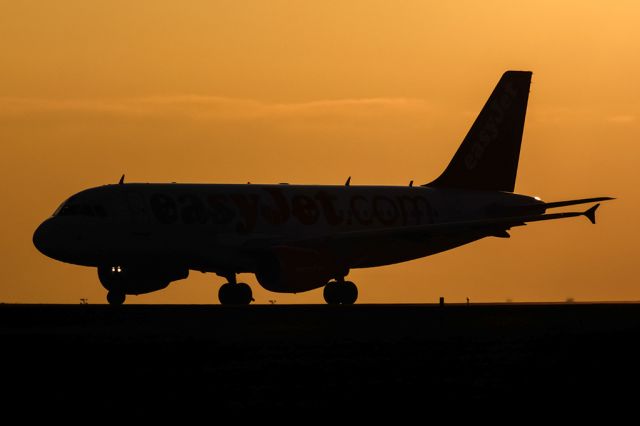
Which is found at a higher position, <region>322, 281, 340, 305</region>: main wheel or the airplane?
the airplane

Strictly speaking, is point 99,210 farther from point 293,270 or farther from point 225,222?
point 293,270

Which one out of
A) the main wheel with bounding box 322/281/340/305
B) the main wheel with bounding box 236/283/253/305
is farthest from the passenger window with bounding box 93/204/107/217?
the main wheel with bounding box 322/281/340/305

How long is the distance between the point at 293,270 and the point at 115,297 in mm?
7723

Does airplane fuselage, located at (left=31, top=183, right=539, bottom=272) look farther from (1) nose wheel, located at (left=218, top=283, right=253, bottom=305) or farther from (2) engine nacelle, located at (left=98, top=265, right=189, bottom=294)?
(1) nose wheel, located at (left=218, top=283, right=253, bottom=305)

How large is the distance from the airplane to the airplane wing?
0.17 feet

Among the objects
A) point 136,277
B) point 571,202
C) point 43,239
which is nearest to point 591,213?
point 571,202

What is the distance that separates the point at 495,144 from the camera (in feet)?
215
